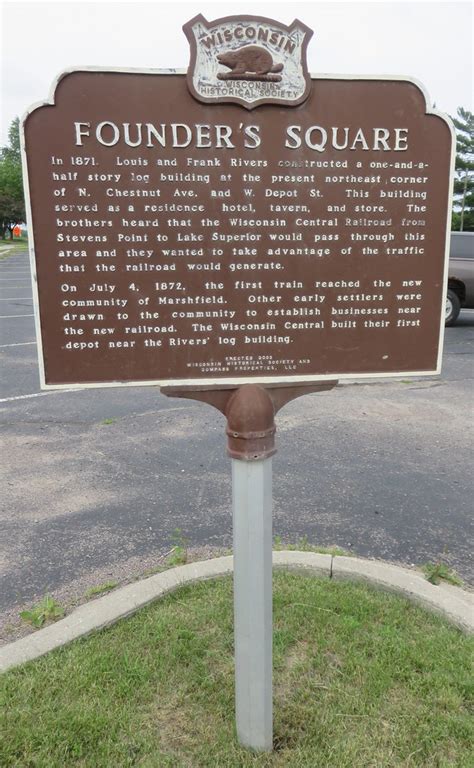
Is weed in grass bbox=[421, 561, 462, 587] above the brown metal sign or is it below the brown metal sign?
below

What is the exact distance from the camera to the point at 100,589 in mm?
3031

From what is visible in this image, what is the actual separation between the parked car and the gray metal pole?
9082mm

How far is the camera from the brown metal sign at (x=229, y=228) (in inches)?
73.5

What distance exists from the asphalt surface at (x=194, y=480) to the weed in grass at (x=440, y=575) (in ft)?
0.41

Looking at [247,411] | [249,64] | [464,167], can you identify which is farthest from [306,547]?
[464,167]

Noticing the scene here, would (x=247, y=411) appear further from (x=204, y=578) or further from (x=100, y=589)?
(x=100, y=589)

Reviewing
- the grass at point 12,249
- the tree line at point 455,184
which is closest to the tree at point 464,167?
the tree line at point 455,184

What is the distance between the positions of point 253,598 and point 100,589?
1.26m

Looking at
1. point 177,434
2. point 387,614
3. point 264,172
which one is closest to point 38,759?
point 387,614

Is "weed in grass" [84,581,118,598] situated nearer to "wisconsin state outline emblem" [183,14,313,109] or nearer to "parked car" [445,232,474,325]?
"wisconsin state outline emblem" [183,14,313,109]

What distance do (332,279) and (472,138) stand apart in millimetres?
50366

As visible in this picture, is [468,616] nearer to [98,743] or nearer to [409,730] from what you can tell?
[409,730]

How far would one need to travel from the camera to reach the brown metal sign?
187 cm

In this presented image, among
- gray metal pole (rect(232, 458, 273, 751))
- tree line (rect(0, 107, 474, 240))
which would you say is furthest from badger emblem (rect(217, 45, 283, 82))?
tree line (rect(0, 107, 474, 240))
